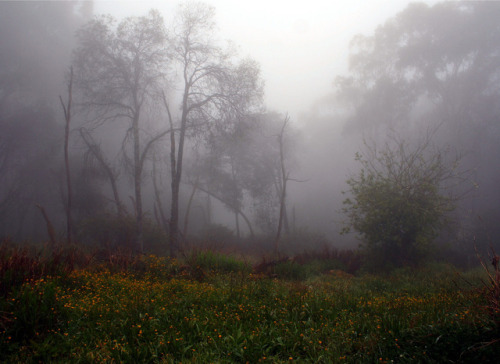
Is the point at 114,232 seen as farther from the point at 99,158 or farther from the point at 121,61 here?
the point at 121,61

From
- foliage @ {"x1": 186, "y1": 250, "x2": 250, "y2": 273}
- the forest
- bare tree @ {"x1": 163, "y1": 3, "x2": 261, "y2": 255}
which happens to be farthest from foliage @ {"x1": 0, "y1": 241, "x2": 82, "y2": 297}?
bare tree @ {"x1": 163, "y1": 3, "x2": 261, "y2": 255}

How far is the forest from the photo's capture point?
12.3 feet

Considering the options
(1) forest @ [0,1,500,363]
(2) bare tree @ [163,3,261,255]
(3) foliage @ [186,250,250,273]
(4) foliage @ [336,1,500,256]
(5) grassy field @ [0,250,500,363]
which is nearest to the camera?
(5) grassy field @ [0,250,500,363]

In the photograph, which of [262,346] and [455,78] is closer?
[262,346]

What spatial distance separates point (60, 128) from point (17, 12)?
11.6 m

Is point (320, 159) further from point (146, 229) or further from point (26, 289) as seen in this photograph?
point (26, 289)

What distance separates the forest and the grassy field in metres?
0.03

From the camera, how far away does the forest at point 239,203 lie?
147 inches

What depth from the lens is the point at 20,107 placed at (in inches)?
987

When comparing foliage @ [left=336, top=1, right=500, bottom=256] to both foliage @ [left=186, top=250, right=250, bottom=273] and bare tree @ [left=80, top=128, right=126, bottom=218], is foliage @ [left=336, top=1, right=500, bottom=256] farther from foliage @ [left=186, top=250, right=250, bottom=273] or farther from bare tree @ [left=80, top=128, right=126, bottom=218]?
bare tree @ [left=80, top=128, right=126, bottom=218]

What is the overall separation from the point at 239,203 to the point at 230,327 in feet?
72.9

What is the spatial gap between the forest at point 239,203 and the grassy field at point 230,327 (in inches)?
1.2

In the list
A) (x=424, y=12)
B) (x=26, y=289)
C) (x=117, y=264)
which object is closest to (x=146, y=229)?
(x=117, y=264)

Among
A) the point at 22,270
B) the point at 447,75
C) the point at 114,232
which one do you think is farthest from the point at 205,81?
the point at 447,75
